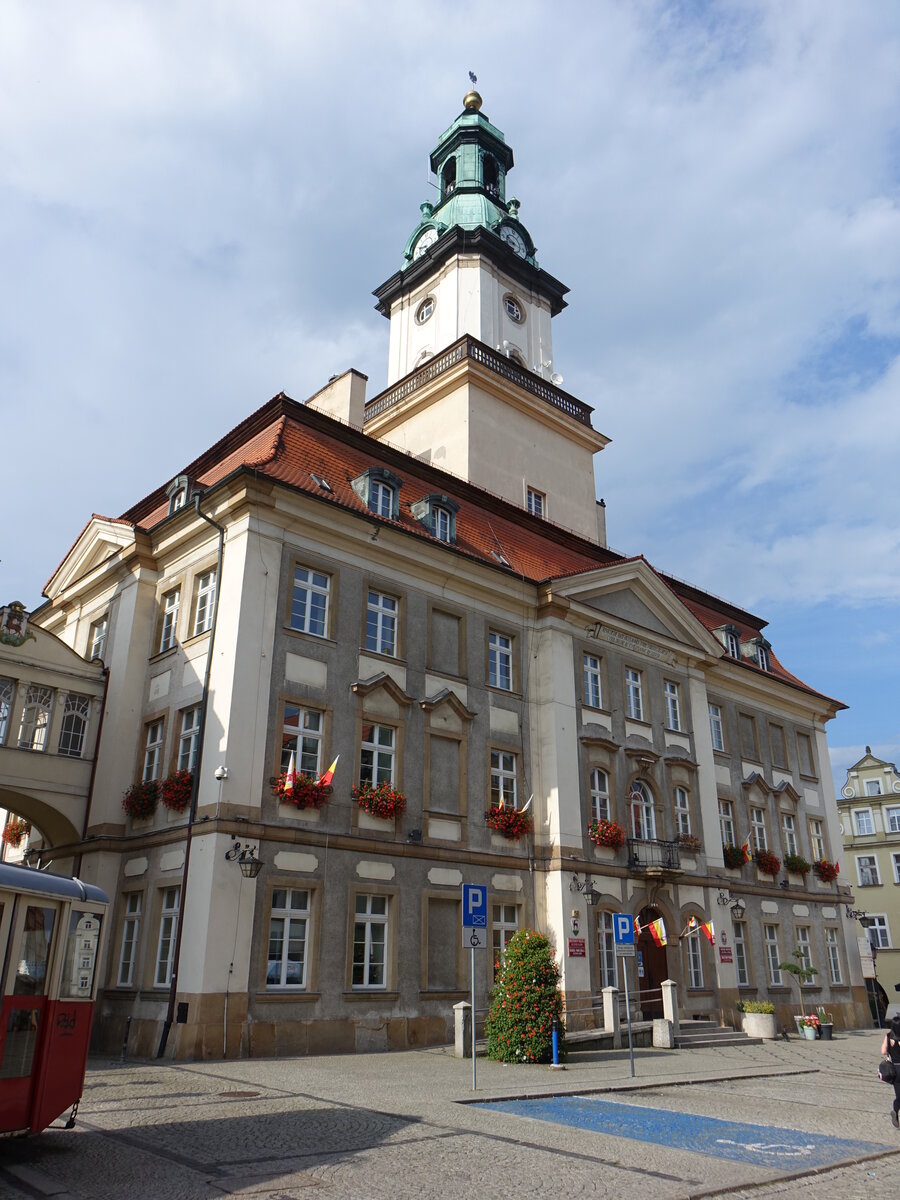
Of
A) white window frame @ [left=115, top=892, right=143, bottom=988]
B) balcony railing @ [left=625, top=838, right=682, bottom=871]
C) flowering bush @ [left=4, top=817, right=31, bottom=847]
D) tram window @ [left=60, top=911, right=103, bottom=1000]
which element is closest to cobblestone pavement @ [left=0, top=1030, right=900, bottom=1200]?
tram window @ [left=60, top=911, right=103, bottom=1000]

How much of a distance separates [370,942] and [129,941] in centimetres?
503

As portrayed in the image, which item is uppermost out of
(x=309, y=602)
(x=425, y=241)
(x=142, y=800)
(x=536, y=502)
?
(x=425, y=241)

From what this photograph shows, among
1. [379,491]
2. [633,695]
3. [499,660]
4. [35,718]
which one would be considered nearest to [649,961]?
[633,695]

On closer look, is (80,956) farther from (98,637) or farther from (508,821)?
(98,637)

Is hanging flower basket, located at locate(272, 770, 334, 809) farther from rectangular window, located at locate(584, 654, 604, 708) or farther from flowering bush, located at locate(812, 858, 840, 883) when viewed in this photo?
flowering bush, located at locate(812, 858, 840, 883)

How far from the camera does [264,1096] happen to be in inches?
496

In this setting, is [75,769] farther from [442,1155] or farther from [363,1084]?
[442,1155]

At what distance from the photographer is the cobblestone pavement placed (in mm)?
7965

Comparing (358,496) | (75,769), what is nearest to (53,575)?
(75,769)

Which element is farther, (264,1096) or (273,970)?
(273,970)

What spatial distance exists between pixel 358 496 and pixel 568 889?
10900 millimetres

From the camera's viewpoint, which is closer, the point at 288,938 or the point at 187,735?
the point at 288,938

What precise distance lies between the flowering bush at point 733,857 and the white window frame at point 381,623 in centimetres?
1386

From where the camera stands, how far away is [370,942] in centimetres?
2030
